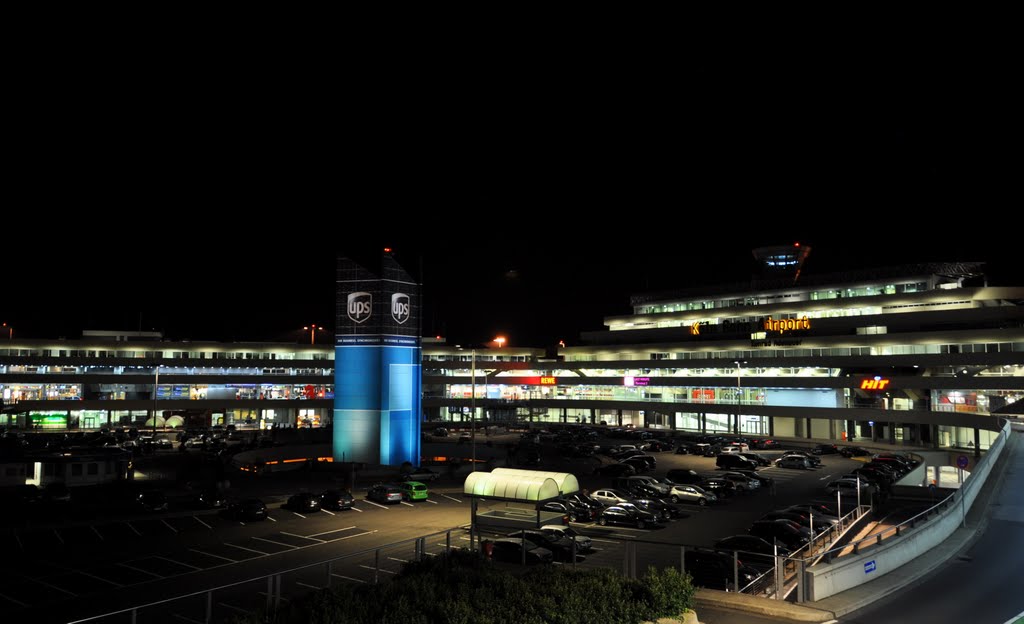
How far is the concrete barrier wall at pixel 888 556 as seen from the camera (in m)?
17.6

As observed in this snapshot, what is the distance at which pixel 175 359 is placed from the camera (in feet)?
287

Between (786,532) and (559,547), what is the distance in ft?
31.6

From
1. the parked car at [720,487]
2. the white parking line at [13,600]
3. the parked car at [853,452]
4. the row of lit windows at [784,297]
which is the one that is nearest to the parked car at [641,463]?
the parked car at [720,487]

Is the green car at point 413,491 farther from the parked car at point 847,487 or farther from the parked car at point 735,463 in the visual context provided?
the parked car at point 735,463

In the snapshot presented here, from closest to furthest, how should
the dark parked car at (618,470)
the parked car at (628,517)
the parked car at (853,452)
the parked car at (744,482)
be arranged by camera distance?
1. the parked car at (628,517)
2. the parked car at (744,482)
3. the dark parked car at (618,470)
4. the parked car at (853,452)

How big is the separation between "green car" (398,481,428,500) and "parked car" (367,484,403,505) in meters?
0.50

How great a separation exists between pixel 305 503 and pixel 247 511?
9.10 ft

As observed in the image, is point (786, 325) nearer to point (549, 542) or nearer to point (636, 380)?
point (636, 380)

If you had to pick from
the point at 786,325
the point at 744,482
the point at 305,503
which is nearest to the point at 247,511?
the point at 305,503

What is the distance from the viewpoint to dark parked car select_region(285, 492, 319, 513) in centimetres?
3394

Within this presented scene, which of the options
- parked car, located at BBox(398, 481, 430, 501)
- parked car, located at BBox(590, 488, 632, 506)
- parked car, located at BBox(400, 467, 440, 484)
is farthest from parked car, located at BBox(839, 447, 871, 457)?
parked car, located at BBox(398, 481, 430, 501)

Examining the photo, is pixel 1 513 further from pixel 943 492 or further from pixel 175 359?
pixel 175 359

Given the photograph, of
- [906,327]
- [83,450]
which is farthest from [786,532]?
[906,327]

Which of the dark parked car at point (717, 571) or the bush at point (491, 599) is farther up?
the bush at point (491, 599)
